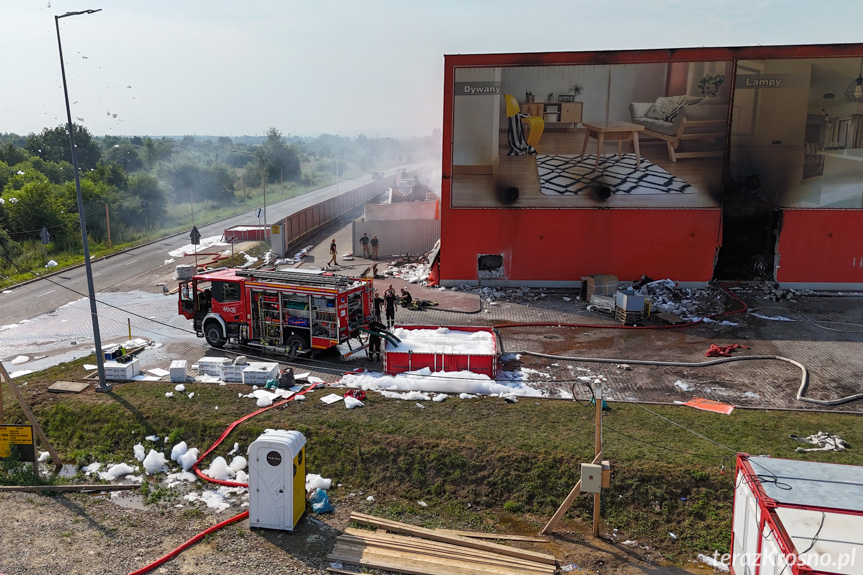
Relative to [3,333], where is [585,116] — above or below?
above

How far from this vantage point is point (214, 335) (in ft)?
61.6

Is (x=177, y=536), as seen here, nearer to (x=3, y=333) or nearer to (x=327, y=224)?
(x=3, y=333)

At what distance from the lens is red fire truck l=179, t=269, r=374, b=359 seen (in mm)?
17141

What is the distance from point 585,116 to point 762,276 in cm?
1038

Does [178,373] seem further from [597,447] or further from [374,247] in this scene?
[374,247]

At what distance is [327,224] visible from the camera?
46.7 m

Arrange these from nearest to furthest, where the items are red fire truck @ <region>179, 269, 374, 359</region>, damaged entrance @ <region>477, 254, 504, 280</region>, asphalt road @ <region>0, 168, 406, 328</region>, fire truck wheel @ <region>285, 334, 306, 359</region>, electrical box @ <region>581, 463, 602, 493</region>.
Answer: electrical box @ <region>581, 463, 602, 493</region> < red fire truck @ <region>179, 269, 374, 359</region> < fire truck wheel @ <region>285, 334, 306, 359</region> < asphalt road @ <region>0, 168, 406, 328</region> < damaged entrance @ <region>477, 254, 504, 280</region>

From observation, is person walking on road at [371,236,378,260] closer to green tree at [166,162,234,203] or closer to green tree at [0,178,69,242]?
green tree at [0,178,69,242]

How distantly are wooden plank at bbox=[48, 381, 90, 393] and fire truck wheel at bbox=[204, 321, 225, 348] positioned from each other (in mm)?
3827

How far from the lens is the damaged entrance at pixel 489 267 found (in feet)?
89.7

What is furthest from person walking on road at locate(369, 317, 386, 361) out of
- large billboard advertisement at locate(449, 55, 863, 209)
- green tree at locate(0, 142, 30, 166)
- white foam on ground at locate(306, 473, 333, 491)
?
green tree at locate(0, 142, 30, 166)

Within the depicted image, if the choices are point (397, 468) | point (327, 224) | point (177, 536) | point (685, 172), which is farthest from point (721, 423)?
point (327, 224)

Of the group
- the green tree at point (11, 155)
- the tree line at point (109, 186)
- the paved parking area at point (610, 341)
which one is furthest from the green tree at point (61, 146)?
the paved parking area at point (610, 341)

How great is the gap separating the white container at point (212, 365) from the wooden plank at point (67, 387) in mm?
2714
